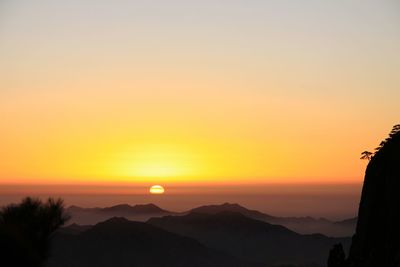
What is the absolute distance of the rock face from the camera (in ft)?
192

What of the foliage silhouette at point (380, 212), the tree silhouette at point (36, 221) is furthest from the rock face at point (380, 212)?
the tree silhouette at point (36, 221)

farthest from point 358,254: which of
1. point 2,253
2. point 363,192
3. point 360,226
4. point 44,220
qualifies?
point 2,253

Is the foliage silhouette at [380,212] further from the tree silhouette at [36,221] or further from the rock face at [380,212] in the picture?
the tree silhouette at [36,221]

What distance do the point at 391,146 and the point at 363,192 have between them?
682 centimetres

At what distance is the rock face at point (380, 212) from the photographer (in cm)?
5858

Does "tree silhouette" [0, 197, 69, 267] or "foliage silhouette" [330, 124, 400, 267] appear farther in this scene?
"foliage silhouette" [330, 124, 400, 267]

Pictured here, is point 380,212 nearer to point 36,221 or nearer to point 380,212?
point 380,212

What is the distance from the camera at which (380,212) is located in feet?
212

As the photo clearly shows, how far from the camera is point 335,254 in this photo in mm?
61344

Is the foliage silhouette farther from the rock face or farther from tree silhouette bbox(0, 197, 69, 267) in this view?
tree silhouette bbox(0, 197, 69, 267)

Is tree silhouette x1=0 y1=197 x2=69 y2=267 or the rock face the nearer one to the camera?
tree silhouette x1=0 y1=197 x2=69 y2=267

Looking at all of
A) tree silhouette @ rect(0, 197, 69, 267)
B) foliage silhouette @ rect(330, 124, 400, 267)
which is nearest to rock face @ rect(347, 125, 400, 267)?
foliage silhouette @ rect(330, 124, 400, 267)

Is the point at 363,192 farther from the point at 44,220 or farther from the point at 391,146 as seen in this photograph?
the point at 44,220

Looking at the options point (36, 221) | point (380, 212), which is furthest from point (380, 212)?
point (36, 221)
